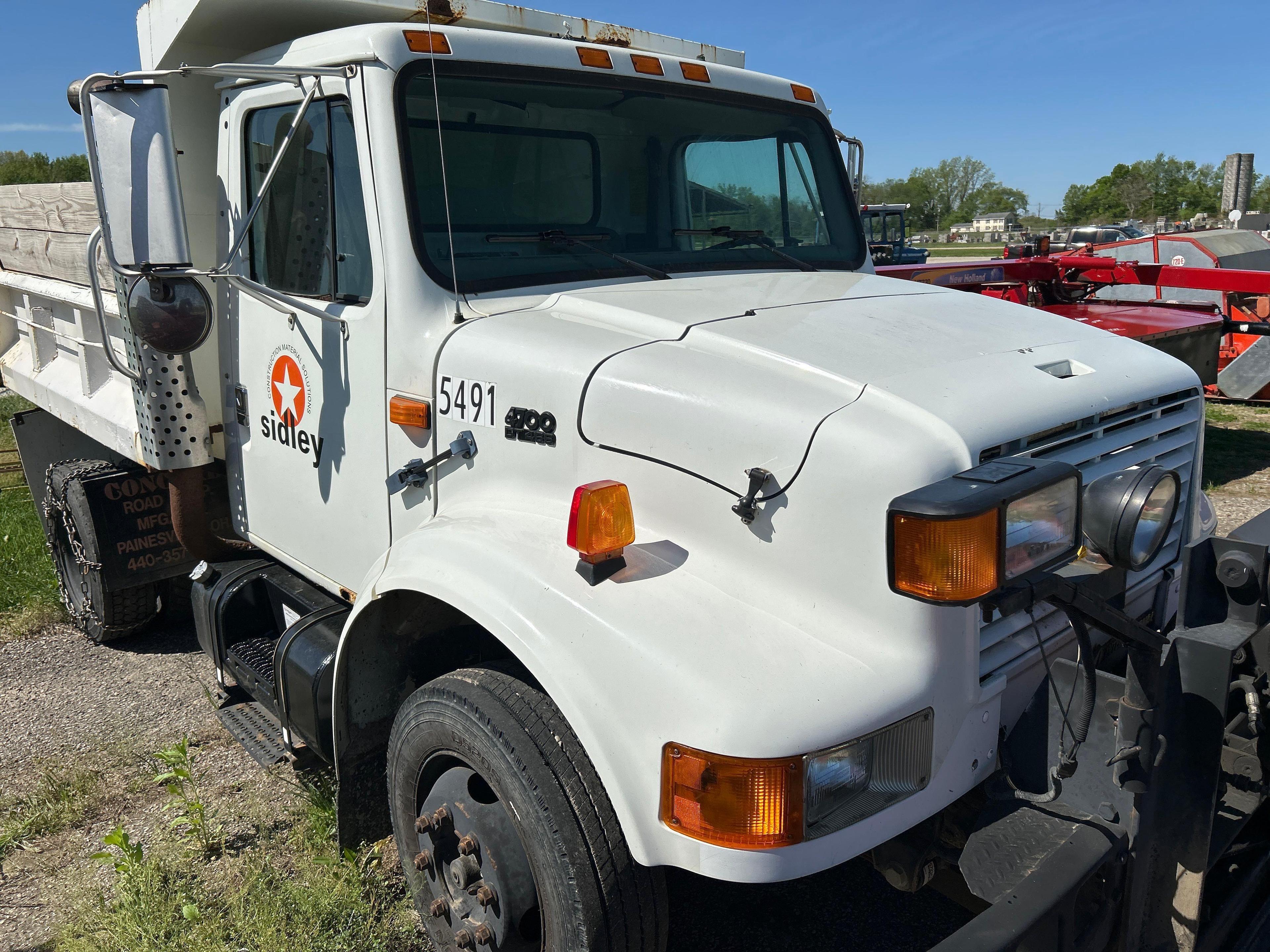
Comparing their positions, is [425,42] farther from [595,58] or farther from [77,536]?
[77,536]

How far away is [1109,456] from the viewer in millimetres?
2270

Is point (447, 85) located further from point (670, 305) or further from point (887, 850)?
point (887, 850)

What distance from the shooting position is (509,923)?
2.17 meters

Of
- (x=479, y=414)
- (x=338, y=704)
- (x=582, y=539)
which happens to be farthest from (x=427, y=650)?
(x=582, y=539)

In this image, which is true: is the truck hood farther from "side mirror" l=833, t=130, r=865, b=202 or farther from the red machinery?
the red machinery

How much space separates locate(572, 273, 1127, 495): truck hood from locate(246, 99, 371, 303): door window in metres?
0.67

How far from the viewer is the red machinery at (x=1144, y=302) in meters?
7.64

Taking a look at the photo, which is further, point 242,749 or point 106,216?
point 242,749

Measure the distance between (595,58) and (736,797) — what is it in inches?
90.3

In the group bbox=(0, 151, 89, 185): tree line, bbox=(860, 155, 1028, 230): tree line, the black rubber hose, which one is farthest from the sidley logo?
bbox=(860, 155, 1028, 230): tree line

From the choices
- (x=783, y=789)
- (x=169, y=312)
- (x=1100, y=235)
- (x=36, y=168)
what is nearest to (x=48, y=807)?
(x=169, y=312)

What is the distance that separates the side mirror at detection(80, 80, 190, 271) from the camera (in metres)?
2.65

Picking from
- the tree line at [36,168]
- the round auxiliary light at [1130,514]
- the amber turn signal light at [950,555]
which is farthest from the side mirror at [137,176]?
the tree line at [36,168]

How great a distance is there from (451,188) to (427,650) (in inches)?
51.8
